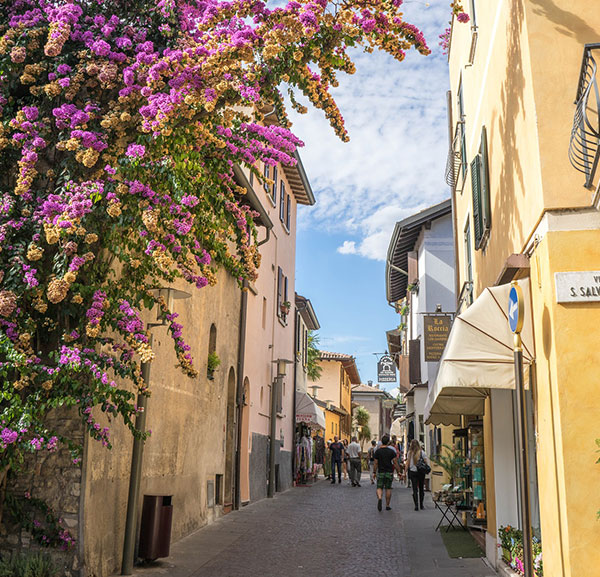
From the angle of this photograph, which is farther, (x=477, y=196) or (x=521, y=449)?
(x=477, y=196)

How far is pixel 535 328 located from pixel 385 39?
3.20 meters

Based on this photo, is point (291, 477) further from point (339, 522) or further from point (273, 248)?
point (339, 522)

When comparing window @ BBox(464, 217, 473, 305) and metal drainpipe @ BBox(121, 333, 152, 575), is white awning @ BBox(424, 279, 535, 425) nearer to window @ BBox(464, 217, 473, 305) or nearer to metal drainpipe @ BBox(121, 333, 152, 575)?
metal drainpipe @ BBox(121, 333, 152, 575)

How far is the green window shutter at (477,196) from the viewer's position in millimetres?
9578

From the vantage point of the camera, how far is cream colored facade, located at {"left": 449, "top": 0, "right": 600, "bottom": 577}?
5301 millimetres

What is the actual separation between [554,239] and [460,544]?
697 centimetres

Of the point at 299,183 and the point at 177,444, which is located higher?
the point at 299,183

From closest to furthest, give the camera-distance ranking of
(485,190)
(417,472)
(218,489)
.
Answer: (485,190)
(218,489)
(417,472)

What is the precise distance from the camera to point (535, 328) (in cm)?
621

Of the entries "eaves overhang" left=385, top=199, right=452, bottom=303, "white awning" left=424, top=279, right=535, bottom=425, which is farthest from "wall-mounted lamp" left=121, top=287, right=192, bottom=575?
"eaves overhang" left=385, top=199, right=452, bottom=303

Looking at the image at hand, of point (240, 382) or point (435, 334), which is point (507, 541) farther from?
point (435, 334)

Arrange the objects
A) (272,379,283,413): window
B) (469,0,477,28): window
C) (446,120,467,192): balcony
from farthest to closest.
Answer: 1. (272,379,283,413): window
2. (446,120,467,192): balcony
3. (469,0,477,28): window

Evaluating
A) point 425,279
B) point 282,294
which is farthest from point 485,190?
point 425,279

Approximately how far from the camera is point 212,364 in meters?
13.4
